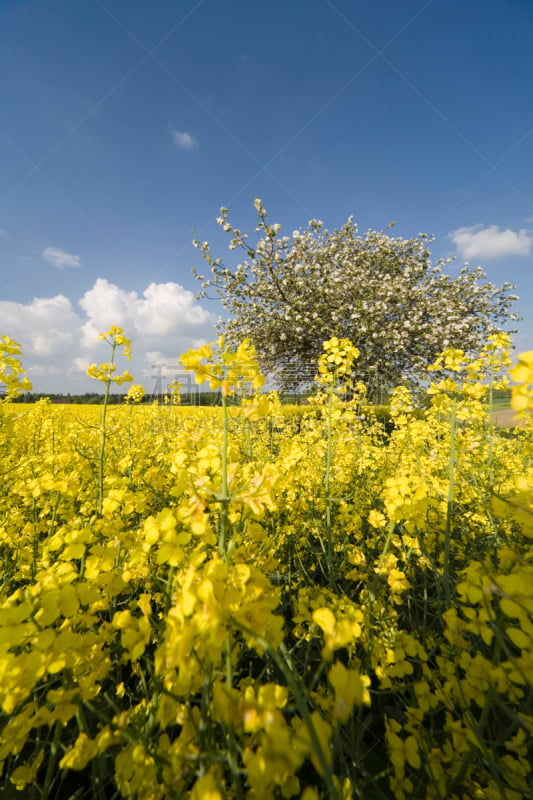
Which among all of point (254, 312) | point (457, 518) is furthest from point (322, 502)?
point (254, 312)

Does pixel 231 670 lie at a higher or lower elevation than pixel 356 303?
lower

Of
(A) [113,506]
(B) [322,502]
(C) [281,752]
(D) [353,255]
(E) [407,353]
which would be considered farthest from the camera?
(D) [353,255]

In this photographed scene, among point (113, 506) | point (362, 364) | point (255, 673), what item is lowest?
point (255, 673)

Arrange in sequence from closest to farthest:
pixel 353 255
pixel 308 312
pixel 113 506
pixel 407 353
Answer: pixel 113 506 < pixel 308 312 < pixel 407 353 < pixel 353 255

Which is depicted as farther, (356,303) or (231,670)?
(356,303)

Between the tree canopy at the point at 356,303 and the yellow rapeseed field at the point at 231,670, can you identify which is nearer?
the yellow rapeseed field at the point at 231,670

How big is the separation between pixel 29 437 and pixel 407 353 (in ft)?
44.2

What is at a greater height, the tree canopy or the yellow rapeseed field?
the tree canopy

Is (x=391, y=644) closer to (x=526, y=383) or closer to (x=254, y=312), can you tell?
(x=526, y=383)

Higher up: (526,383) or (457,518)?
(526,383)

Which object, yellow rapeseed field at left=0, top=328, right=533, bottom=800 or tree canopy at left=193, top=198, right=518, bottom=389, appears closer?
yellow rapeseed field at left=0, top=328, right=533, bottom=800

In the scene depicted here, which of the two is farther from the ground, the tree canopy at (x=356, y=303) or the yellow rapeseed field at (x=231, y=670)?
the tree canopy at (x=356, y=303)

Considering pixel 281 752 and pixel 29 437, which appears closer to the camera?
pixel 281 752

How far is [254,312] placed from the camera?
1387 centimetres
